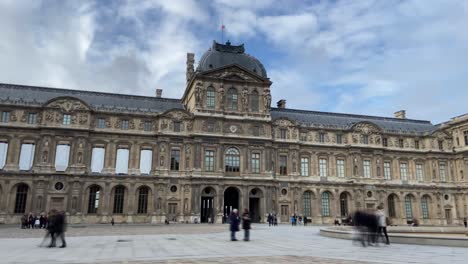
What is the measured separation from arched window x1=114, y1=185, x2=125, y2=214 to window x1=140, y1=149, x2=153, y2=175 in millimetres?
3321

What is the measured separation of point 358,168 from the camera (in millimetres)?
55969

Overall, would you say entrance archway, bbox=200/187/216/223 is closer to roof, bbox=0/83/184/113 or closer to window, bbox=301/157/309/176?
roof, bbox=0/83/184/113

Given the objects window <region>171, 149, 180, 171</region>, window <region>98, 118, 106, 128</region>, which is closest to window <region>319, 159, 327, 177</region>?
window <region>171, 149, 180, 171</region>

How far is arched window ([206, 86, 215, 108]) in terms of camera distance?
51.0 metres

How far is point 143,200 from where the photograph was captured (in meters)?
47.5

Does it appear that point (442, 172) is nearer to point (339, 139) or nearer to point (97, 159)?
point (339, 139)

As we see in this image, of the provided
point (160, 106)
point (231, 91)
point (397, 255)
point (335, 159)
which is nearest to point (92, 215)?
point (160, 106)

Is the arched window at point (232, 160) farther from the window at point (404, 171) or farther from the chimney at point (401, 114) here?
the chimney at point (401, 114)

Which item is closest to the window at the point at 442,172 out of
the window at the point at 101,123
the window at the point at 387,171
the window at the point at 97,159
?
the window at the point at 387,171

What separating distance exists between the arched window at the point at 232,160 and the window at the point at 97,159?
1584 cm

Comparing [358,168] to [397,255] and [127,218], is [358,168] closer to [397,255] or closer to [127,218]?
[127,218]

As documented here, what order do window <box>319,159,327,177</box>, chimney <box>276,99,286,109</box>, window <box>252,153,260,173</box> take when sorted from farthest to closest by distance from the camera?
chimney <box>276,99,286,109</box>
window <box>319,159,327,177</box>
window <box>252,153,260,173</box>

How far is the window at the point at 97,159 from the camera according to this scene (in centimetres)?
4650

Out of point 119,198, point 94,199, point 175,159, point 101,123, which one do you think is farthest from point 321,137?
point 94,199
